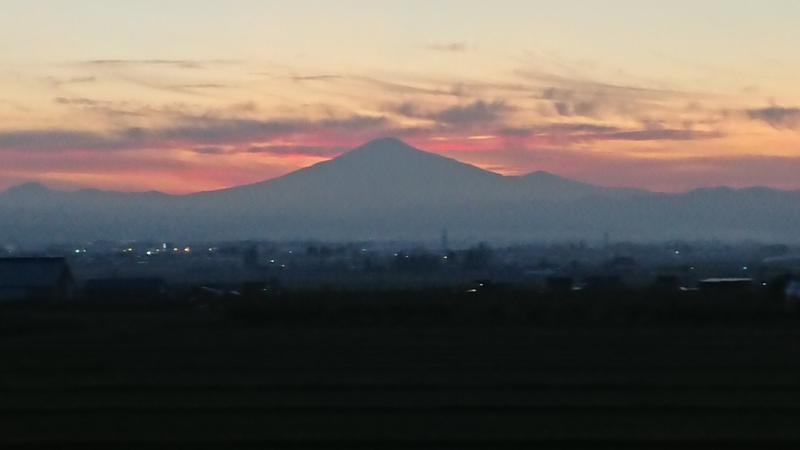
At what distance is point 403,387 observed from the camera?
18.9m

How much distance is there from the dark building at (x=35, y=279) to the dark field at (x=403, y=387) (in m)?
19.3

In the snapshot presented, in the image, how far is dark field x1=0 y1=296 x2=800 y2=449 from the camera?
579 inches

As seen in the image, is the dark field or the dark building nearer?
the dark field

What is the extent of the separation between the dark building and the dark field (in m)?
19.3

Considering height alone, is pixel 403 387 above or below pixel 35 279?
below

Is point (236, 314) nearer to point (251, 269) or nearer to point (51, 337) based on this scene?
point (51, 337)

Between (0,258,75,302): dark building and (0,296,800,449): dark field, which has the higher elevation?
(0,258,75,302): dark building

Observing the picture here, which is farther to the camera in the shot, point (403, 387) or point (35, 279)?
point (35, 279)

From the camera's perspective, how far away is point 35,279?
53.3 metres

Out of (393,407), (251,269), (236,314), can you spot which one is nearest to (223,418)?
(393,407)

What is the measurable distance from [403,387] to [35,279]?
37.4m

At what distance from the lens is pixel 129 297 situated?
5091cm

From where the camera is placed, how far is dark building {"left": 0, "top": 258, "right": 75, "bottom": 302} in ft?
171

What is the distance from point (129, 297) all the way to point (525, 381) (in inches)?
1325
